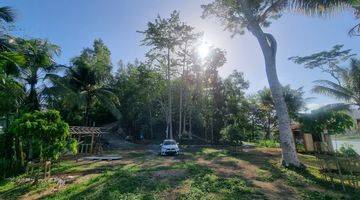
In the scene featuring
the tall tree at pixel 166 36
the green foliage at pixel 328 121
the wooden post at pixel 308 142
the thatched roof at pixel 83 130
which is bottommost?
→ the wooden post at pixel 308 142

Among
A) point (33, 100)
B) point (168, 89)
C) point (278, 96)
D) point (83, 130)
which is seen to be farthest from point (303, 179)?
point (168, 89)

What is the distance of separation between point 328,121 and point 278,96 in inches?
432

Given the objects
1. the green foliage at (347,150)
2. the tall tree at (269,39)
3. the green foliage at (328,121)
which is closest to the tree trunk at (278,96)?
the tall tree at (269,39)

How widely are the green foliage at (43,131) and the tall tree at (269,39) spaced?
11.7m

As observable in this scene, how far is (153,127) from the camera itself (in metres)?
46.1

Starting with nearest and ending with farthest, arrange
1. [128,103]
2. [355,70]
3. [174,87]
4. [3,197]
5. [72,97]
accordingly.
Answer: [3,197] → [355,70] → [72,97] → [128,103] → [174,87]

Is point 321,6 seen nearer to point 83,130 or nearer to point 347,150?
point 347,150

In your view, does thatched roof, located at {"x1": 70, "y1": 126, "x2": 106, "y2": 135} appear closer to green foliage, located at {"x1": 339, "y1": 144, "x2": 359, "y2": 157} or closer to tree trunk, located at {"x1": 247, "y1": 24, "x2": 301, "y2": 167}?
tree trunk, located at {"x1": 247, "y1": 24, "x2": 301, "y2": 167}

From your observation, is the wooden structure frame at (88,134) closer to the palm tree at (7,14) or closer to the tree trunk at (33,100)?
the tree trunk at (33,100)

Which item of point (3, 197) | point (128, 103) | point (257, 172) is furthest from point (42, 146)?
point (128, 103)

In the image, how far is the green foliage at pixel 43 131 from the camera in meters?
13.2

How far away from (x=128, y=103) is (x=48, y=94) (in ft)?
73.3

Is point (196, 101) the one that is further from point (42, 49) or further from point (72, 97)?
point (42, 49)

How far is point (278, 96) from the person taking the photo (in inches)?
650
